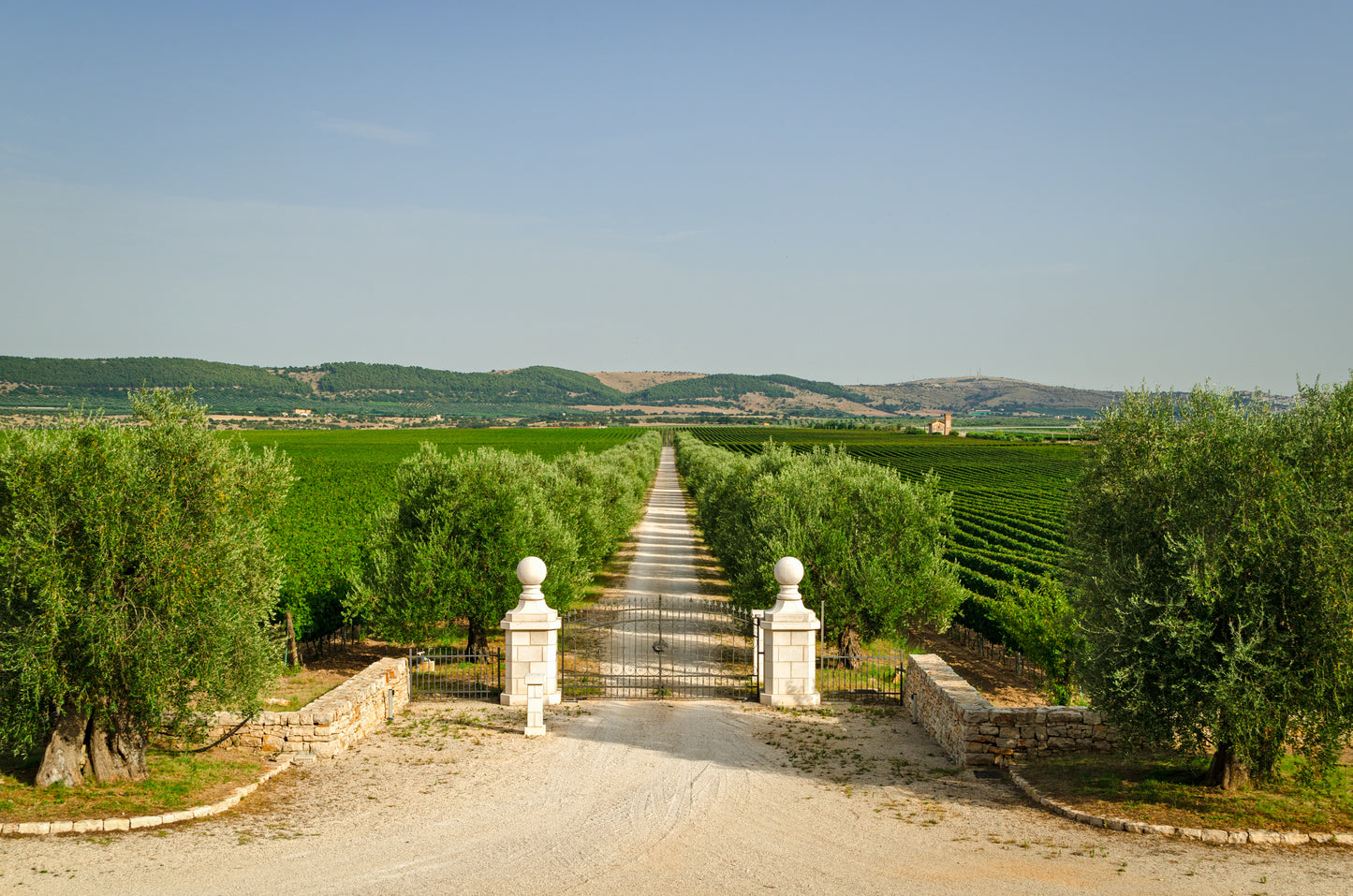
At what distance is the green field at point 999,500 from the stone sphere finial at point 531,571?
32.7ft

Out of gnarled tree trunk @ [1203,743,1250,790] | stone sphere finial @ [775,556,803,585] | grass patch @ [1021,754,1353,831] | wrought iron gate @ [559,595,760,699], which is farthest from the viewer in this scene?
wrought iron gate @ [559,595,760,699]

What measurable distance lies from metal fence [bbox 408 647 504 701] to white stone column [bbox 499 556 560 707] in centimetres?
79

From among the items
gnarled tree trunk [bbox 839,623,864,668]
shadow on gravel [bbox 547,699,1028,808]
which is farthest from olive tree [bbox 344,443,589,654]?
gnarled tree trunk [bbox 839,623,864,668]

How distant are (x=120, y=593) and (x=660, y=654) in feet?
42.3

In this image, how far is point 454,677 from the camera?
70.6 feet

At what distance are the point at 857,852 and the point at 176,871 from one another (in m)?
8.31

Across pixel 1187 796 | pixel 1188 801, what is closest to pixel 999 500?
pixel 1187 796

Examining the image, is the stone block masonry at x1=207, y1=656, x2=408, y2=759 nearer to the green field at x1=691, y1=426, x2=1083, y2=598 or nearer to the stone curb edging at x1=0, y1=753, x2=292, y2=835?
the stone curb edging at x1=0, y1=753, x2=292, y2=835

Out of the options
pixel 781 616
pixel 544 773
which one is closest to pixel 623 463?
pixel 781 616

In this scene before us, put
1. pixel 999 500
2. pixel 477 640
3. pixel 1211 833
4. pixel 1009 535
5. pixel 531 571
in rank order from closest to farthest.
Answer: pixel 1211 833, pixel 531 571, pixel 477 640, pixel 1009 535, pixel 999 500

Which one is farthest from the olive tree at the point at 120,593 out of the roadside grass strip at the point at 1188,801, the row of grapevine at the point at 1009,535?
the row of grapevine at the point at 1009,535

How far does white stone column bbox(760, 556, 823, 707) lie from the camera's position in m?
17.9

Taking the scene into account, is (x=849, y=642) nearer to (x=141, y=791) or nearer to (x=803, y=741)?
(x=803, y=741)

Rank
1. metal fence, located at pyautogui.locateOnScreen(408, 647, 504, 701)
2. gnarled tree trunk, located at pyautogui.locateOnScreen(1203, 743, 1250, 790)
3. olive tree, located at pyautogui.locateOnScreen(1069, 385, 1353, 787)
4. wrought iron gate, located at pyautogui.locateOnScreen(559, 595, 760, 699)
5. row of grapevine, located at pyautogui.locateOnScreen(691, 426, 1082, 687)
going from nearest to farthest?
1. olive tree, located at pyautogui.locateOnScreen(1069, 385, 1353, 787)
2. gnarled tree trunk, located at pyautogui.locateOnScreen(1203, 743, 1250, 790)
3. metal fence, located at pyautogui.locateOnScreen(408, 647, 504, 701)
4. wrought iron gate, located at pyautogui.locateOnScreen(559, 595, 760, 699)
5. row of grapevine, located at pyautogui.locateOnScreen(691, 426, 1082, 687)
